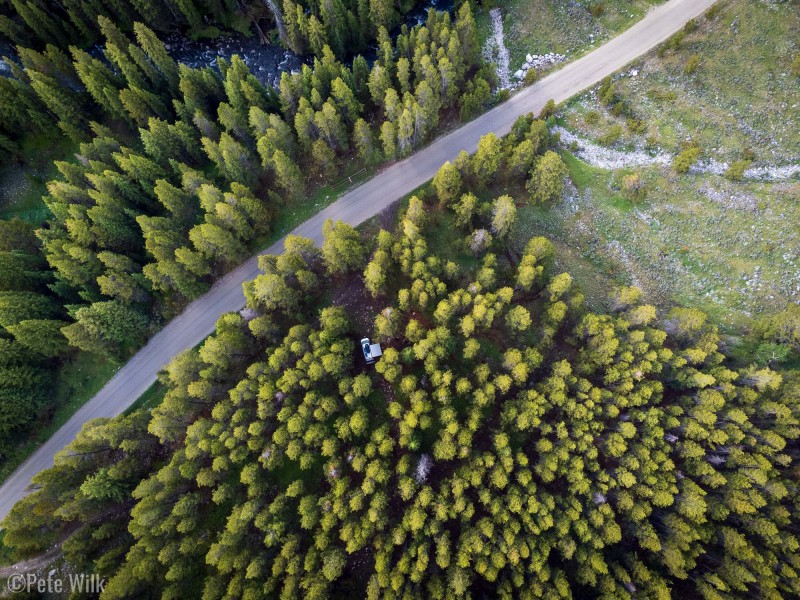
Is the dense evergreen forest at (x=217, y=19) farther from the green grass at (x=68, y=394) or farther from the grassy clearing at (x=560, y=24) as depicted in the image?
the green grass at (x=68, y=394)

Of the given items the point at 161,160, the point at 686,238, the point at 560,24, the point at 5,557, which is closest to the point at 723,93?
the point at 686,238

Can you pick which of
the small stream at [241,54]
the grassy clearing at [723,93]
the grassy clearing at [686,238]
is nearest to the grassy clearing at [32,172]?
the small stream at [241,54]

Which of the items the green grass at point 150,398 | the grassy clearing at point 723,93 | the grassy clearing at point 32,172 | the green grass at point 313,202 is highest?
the grassy clearing at point 32,172

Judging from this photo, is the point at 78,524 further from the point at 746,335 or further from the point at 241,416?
the point at 746,335

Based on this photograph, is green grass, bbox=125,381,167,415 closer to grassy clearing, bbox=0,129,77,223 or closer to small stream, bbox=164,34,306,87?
grassy clearing, bbox=0,129,77,223

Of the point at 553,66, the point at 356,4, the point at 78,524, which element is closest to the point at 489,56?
the point at 553,66

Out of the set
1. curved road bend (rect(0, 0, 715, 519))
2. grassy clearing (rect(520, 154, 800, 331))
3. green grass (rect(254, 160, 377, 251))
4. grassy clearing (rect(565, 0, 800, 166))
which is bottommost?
grassy clearing (rect(520, 154, 800, 331))

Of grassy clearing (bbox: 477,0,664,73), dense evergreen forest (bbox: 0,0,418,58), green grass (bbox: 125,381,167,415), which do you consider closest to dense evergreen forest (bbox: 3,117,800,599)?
green grass (bbox: 125,381,167,415)
